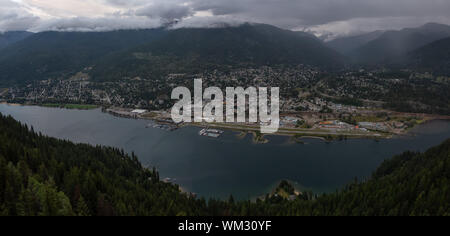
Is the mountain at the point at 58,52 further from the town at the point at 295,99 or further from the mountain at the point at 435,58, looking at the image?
the mountain at the point at 435,58

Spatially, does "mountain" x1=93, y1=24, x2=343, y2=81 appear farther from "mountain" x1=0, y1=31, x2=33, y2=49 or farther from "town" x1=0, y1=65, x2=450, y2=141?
"mountain" x1=0, y1=31, x2=33, y2=49

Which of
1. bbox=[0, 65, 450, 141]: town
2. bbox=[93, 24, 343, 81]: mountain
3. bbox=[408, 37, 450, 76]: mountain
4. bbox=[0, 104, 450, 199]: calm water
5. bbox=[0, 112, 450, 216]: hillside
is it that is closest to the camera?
bbox=[0, 112, 450, 216]: hillside

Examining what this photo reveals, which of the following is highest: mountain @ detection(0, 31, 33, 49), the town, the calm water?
mountain @ detection(0, 31, 33, 49)

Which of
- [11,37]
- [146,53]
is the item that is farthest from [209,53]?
[11,37]

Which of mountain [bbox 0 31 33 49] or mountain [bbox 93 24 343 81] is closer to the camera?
mountain [bbox 93 24 343 81]

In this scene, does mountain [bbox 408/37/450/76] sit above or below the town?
above

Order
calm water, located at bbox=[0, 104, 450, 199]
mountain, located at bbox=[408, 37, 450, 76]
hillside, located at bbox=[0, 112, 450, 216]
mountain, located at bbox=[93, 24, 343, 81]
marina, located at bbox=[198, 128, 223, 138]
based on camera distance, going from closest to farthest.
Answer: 1. hillside, located at bbox=[0, 112, 450, 216]
2. calm water, located at bbox=[0, 104, 450, 199]
3. marina, located at bbox=[198, 128, 223, 138]
4. mountain, located at bbox=[408, 37, 450, 76]
5. mountain, located at bbox=[93, 24, 343, 81]

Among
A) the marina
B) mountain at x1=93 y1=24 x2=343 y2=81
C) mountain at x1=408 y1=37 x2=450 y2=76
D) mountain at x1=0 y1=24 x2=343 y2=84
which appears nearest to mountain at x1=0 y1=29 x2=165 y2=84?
mountain at x1=0 y1=24 x2=343 y2=84
